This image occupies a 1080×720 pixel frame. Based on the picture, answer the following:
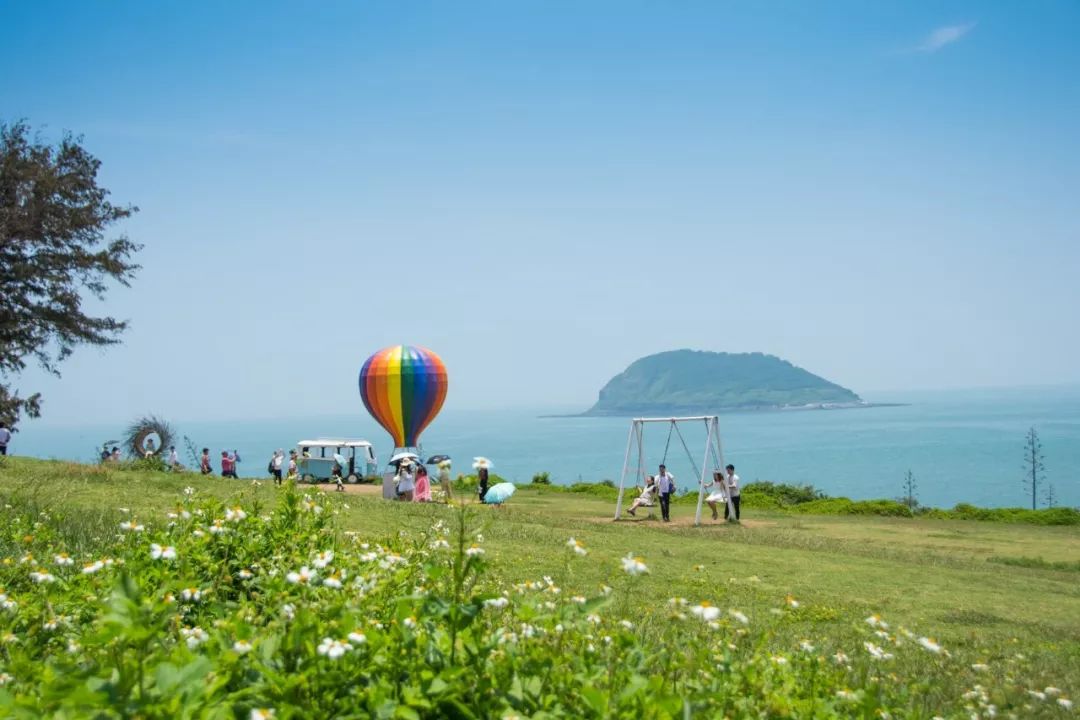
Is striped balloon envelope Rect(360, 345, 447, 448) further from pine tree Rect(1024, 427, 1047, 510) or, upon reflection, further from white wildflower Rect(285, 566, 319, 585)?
white wildflower Rect(285, 566, 319, 585)

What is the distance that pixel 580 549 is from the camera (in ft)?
15.2

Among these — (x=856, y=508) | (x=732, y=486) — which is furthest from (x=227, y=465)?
(x=856, y=508)

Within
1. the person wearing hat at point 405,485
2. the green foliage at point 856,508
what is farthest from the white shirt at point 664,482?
the green foliage at point 856,508

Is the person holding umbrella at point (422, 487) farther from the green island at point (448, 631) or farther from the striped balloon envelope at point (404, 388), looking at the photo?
the striped balloon envelope at point (404, 388)

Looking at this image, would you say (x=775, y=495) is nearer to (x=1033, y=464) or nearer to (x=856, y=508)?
(x=856, y=508)

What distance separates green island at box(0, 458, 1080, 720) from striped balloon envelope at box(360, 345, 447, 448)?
35.1 meters

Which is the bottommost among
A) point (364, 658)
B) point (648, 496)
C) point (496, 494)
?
point (496, 494)

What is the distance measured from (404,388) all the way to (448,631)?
47598 millimetres

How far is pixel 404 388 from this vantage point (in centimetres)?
5147

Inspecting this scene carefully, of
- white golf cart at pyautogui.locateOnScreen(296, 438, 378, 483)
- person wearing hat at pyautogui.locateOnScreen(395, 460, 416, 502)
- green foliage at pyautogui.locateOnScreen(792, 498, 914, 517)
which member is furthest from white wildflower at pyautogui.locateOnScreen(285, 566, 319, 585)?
white golf cart at pyautogui.locateOnScreen(296, 438, 378, 483)

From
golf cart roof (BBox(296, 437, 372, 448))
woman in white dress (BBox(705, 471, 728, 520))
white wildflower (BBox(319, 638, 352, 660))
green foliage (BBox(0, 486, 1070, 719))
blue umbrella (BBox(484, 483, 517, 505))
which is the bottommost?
blue umbrella (BBox(484, 483, 517, 505))

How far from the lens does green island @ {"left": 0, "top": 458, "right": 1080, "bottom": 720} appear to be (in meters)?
3.74

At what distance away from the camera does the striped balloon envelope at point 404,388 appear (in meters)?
51.6

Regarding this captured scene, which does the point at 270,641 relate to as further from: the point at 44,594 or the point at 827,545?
the point at 827,545
